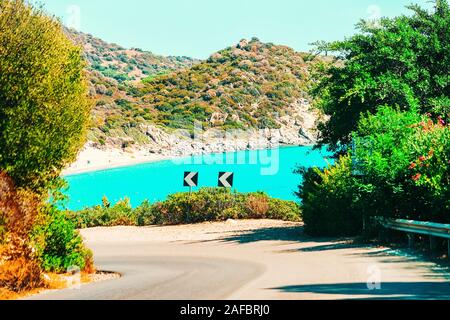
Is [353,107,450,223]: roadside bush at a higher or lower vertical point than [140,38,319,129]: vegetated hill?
lower

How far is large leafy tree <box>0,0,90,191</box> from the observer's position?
47.5 ft

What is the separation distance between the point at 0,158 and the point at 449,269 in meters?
10.2

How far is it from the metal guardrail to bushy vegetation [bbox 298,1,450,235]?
0.75 metres

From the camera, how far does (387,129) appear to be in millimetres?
21500

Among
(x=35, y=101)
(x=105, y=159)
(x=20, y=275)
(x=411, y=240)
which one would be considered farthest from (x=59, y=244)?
(x=105, y=159)

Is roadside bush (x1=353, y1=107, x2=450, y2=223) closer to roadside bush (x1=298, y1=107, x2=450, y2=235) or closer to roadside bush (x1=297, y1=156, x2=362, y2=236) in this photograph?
roadside bush (x1=298, y1=107, x2=450, y2=235)

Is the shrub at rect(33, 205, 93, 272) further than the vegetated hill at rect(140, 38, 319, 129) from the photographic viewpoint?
No

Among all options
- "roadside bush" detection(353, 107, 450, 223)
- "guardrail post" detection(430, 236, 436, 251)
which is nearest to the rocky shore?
"roadside bush" detection(353, 107, 450, 223)

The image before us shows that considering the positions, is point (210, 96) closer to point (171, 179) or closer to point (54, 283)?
point (171, 179)

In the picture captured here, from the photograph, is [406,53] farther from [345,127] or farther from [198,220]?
[198,220]

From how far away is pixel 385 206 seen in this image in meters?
19.7

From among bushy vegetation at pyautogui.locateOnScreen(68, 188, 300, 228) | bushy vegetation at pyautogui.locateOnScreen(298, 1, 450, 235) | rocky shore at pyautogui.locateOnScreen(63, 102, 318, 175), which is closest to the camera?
bushy vegetation at pyautogui.locateOnScreen(298, 1, 450, 235)
